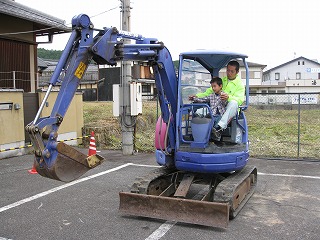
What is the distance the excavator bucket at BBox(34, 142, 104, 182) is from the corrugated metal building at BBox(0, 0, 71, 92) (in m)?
9.41

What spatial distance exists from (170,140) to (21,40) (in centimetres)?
1098

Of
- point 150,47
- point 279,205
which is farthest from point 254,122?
point 150,47

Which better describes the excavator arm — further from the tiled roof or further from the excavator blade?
the tiled roof

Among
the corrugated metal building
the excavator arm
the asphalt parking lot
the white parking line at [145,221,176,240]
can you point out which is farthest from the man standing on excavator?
the corrugated metal building

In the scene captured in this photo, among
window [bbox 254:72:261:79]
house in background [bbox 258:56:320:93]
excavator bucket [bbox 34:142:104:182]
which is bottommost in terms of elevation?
excavator bucket [bbox 34:142:104:182]

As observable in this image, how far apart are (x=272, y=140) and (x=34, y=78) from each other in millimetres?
10291

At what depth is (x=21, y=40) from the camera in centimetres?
1477

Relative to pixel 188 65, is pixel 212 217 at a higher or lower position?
lower

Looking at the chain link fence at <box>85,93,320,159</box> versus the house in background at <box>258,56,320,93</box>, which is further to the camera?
the house in background at <box>258,56,320,93</box>

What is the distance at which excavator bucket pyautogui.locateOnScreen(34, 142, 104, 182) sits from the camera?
4.64 m

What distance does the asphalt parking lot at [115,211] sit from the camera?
5148mm

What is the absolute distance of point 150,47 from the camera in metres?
5.69

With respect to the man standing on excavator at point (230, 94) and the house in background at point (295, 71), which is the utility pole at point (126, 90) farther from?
the house in background at point (295, 71)

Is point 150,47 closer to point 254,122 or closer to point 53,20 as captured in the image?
point 53,20
